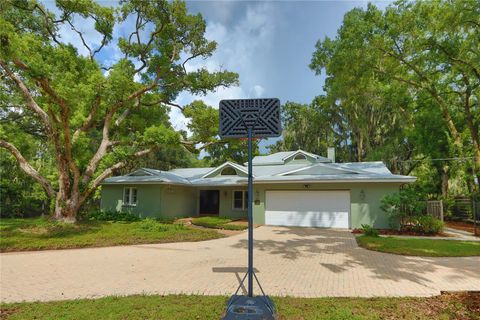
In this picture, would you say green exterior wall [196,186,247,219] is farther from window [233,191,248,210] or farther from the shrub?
→ the shrub

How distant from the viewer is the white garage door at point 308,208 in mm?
14898

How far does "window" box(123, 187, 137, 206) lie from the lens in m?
19.1

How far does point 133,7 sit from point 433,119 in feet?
71.8

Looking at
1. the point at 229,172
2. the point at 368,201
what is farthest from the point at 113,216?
the point at 368,201

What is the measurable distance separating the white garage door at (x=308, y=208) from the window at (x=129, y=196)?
29.6ft

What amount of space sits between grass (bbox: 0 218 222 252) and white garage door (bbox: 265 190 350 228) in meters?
4.90

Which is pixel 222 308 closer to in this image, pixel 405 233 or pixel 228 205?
pixel 405 233

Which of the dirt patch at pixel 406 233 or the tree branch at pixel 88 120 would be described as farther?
the tree branch at pixel 88 120

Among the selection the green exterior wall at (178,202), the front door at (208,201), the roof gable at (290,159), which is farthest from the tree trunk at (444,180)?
the green exterior wall at (178,202)

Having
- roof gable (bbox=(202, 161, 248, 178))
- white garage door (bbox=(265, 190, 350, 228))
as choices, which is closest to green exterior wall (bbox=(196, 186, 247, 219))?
roof gable (bbox=(202, 161, 248, 178))

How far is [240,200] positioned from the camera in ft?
64.0

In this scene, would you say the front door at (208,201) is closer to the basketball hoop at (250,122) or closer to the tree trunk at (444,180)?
the basketball hoop at (250,122)

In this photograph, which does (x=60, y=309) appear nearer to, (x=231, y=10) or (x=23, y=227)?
(x=23, y=227)

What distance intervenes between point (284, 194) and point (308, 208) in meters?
1.50
